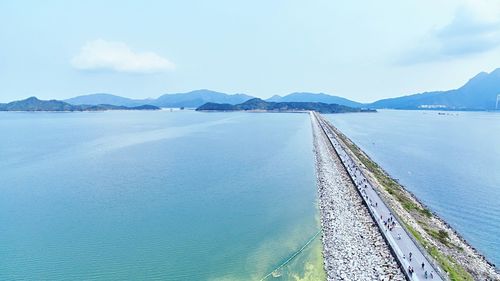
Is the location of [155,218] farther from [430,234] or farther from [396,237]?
[430,234]

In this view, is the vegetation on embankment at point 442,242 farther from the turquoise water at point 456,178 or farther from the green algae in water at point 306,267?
the green algae in water at point 306,267

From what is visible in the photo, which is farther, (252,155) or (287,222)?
(252,155)

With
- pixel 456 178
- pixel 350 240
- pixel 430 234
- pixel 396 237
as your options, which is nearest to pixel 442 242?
Result: pixel 430 234

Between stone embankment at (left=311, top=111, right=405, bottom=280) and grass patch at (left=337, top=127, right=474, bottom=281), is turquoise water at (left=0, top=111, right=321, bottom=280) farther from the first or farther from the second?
grass patch at (left=337, top=127, right=474, bottom=281)

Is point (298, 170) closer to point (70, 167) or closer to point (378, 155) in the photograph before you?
point (378, 155)

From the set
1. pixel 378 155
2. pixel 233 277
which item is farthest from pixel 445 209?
pixel 378 155

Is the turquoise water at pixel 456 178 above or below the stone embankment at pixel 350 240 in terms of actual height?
below

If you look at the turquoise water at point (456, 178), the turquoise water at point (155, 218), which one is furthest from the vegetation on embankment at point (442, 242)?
the turquoise water at point (155, 218)
